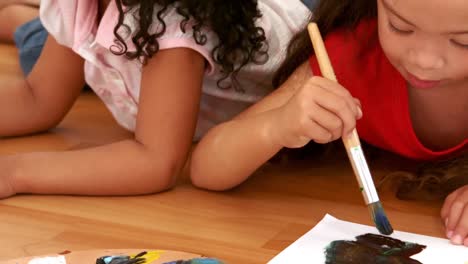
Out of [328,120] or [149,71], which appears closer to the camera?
[328,120]

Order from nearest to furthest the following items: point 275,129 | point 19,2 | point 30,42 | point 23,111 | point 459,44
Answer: point 459,44 → point 275,129 → point 23,111 → point 30,42 → point 19,2

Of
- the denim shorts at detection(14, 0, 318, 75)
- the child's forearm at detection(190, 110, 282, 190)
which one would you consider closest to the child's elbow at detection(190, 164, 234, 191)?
the child's forearm at detection(190, 110, 282, 190)

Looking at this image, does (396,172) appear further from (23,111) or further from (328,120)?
(23,111)

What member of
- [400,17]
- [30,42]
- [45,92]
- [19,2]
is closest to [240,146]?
[400,17]

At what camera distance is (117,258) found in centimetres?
79

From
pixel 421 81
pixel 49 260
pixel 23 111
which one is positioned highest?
pixel 421 81

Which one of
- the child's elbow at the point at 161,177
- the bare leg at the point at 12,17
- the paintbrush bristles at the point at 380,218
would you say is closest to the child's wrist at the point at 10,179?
the child's elbow at the point at 161,177

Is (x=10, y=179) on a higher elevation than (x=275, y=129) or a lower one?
lower

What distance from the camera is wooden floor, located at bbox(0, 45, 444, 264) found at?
850 millimetres

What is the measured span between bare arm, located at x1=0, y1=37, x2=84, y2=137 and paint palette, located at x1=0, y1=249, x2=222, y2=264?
15.7 inches

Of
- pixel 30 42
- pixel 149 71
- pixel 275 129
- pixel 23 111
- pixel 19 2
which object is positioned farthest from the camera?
pixel 19 2

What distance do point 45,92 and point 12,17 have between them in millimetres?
469

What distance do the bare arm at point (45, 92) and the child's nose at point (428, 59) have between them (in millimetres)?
526

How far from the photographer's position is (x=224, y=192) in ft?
3.26
